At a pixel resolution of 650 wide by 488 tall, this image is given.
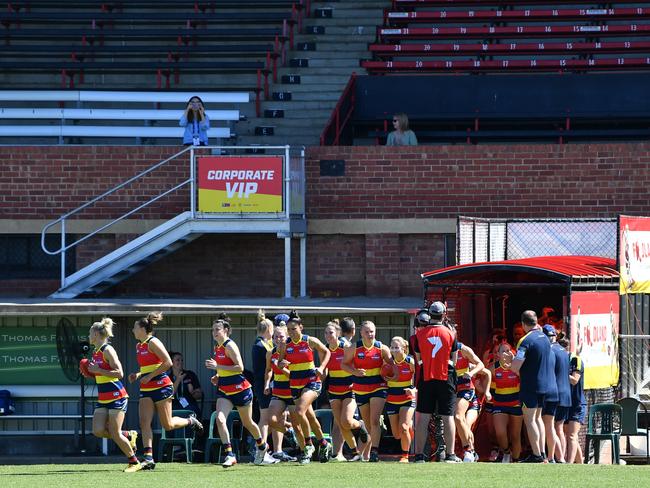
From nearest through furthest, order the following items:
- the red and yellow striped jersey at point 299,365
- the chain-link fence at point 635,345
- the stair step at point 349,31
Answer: the red and yellow striped jersey at point 299,365, the chain-link fence at point 635,345, the stair step at point 349,31

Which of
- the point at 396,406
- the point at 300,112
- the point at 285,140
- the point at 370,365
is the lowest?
the point at 396,406

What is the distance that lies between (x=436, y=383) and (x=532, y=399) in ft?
3.35

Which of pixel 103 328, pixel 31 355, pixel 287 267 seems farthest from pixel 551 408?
pixel 31 355

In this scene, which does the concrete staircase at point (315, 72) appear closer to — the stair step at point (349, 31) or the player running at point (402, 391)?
the stair step at point (349, 31)

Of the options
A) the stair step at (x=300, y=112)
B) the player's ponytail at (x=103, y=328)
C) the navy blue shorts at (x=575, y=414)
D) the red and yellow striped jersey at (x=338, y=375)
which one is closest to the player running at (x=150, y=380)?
the player's ponytail at (x=103, y=328)

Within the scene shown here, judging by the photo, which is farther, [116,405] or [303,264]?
[303,264]

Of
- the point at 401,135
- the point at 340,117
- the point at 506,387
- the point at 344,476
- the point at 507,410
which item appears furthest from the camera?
the point at 340,117

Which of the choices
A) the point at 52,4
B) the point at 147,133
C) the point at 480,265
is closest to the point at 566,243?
the point at 480,265

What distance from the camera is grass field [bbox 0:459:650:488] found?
12156 mm

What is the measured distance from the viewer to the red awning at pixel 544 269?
15.5m

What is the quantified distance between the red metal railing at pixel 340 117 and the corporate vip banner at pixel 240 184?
1.90 meters

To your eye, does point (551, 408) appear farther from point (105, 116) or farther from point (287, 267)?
point (105, 116)

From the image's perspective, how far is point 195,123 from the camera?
839 inches

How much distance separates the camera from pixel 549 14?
2542 centimetres
